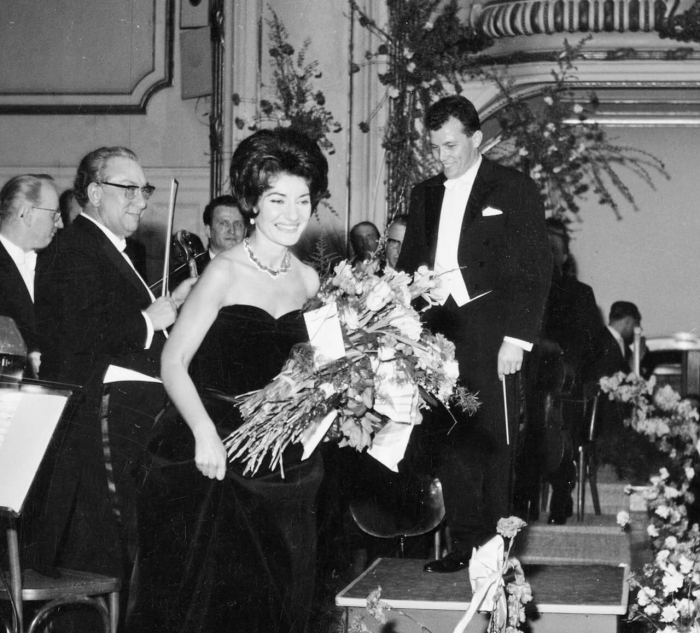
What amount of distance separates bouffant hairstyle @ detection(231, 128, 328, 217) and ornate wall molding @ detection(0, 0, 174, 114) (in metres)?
4.11

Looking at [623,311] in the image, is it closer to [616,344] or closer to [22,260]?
[616,344]

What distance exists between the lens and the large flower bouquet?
2643 millimetres

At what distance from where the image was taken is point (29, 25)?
682cm

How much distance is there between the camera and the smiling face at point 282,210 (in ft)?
9.14

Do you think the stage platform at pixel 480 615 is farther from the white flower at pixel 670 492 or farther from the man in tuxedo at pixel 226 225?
the man in tuxedo at pixel 226 225

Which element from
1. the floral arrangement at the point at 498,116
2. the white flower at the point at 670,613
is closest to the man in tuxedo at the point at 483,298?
the white flower at the point at 670,613

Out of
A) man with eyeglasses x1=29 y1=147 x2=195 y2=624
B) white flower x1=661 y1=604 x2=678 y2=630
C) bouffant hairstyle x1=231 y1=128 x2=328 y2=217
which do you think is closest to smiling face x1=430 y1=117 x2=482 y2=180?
man with eyeglasses x1=29 y1=147 x2=195 y2=624

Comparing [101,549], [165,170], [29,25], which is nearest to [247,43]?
[165,170]

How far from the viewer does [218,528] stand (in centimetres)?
271

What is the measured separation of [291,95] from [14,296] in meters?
2.64

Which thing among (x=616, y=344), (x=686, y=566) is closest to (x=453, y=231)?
(x=686, y=566)

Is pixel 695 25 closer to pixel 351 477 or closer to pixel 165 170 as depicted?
pixel 165 170

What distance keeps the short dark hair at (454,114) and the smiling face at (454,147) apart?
1 cm

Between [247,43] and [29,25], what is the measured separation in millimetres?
1552
